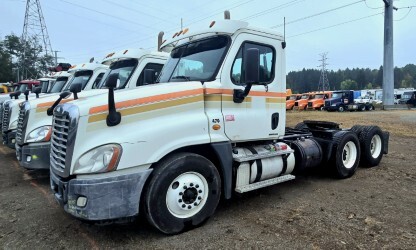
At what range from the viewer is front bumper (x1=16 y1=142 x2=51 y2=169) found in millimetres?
6359

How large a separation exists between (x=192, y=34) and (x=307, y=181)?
3.84 metres

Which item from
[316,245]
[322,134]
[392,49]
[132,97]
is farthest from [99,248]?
[392,49]

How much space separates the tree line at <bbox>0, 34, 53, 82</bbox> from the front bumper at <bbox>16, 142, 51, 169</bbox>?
53.4m

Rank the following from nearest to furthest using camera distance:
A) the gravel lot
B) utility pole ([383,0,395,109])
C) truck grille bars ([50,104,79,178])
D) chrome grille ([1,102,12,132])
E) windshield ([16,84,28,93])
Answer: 1. truck grille bars ([50,104,79,178])
2. the gravel lot
3. chrome grille ([1,102,12,132])
4. windshield ([16,84,28,93])
5. utility pole ([383,0,395,109])

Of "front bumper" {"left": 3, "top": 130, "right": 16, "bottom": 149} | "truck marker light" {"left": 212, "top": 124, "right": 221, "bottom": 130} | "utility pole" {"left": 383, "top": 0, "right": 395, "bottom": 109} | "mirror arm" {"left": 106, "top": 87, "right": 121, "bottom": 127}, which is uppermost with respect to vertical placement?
"utility pole" {"left": 383, "top": 0, "right": 395, "bottom": 109}

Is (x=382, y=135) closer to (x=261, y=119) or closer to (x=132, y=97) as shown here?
(x=261, y=119)

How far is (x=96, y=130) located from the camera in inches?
145

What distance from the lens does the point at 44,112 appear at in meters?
7.05

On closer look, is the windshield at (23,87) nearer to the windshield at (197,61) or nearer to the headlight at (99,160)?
the windshield at (197,61)

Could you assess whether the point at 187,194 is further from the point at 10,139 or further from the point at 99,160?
the point at 10,139

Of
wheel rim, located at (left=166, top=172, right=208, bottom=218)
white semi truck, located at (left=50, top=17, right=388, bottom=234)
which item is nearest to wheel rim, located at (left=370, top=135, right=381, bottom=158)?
white semi truck, located at (left=50, top=17, right=388, bottom=234)

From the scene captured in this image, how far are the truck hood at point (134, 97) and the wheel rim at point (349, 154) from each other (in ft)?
13.8

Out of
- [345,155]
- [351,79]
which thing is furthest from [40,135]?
[351,79]

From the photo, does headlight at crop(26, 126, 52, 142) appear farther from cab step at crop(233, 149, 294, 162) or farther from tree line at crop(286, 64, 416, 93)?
tree line at crop(286, 64, 416, 93)
